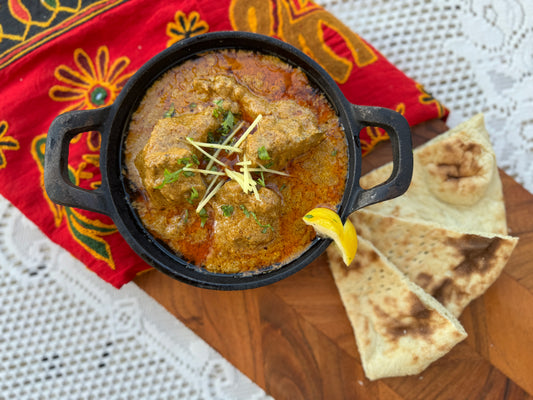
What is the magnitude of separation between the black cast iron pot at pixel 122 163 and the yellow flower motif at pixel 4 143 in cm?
75

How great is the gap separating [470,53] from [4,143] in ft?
9.13

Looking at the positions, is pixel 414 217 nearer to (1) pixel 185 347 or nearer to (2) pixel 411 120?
(2) pixel 411 120

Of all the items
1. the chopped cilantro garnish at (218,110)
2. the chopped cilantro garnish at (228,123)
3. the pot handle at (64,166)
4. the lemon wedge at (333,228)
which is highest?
the pot handle at (64,166)

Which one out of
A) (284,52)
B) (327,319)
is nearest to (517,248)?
(327,319)

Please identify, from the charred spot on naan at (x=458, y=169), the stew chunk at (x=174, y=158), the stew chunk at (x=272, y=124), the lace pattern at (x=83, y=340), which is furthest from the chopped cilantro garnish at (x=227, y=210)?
the charred spot on naan at (x=458, y=169)

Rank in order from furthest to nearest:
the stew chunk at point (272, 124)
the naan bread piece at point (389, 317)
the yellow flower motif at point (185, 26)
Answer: the yellow flower motif at point (185, 26)
the naan bread piece at point (389, 317)
the stew chunk at point (272, 124)

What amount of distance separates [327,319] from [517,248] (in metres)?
1.16

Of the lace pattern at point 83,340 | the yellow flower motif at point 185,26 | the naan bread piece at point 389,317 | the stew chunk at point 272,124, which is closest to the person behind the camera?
the stew chunk at point 272,124

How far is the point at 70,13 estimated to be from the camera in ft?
8.10

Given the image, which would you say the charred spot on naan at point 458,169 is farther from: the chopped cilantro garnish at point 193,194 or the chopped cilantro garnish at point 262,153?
the chopped cilantro garnish at point 193,194

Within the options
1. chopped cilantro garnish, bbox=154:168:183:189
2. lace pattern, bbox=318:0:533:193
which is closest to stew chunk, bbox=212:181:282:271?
chopped cilantro garnish, bbox=154:168:183:189

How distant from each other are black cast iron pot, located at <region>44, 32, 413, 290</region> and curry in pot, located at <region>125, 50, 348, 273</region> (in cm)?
4

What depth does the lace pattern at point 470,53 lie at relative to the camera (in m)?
2.73

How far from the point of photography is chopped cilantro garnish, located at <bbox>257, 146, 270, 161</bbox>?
191 cm
